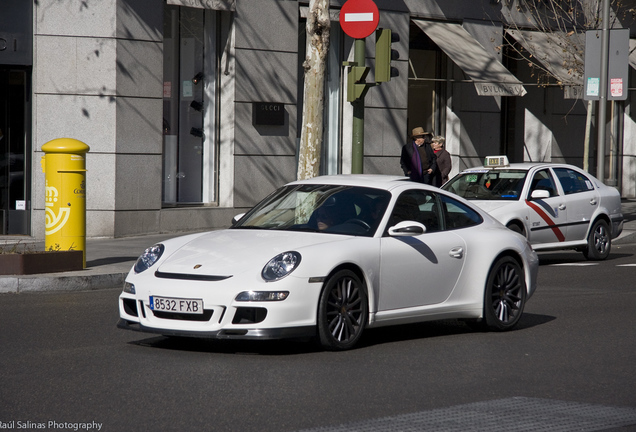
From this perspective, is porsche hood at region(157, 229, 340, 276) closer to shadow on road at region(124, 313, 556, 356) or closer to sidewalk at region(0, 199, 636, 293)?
shadow on road at region(124, 313, 556, 356)

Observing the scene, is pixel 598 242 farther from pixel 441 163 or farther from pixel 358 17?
pixel 358 17

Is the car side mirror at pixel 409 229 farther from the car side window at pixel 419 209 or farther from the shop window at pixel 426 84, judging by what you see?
the shop window at pixel 426 84

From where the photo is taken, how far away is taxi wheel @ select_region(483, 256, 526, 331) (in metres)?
8.32

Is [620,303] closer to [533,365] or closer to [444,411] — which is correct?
[533,365]

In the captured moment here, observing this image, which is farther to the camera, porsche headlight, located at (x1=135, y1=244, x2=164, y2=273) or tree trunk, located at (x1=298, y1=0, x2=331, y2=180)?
tree trunk, located at (x1=298, y1=0, x2=331, y2=180)

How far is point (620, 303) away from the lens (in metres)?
10.1

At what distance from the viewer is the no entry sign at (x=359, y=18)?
1367cm

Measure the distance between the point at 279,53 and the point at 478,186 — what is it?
18.7ft

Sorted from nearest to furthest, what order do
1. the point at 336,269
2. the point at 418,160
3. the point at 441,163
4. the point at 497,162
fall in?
the point at 336,269 < the point at 497,162 < the point at 418,160 < the point at 441,163

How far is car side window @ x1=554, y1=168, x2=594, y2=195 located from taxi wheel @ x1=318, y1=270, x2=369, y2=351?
8.07 m

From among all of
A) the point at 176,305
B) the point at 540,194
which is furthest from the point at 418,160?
the point at 176,305

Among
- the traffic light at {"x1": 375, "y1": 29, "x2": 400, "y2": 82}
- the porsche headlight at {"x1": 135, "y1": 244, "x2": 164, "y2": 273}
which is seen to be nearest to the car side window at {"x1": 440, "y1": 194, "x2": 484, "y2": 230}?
the porsche headlight at {"x1": 135, "y1": 244, "x2": 164, "y2": 273}

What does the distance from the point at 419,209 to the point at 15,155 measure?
10.0 meters

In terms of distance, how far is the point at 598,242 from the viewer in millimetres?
14961
